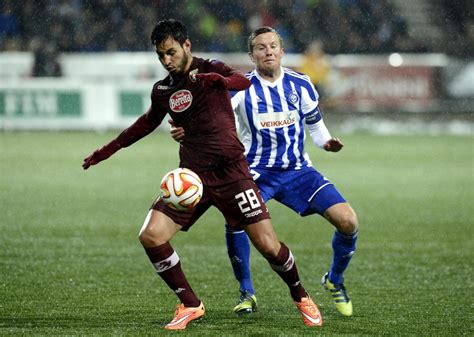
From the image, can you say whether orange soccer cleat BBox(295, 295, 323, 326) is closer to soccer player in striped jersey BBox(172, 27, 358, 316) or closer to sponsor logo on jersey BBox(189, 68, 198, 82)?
soccer player in striped jersey BBox(172, 27, 358, 316)

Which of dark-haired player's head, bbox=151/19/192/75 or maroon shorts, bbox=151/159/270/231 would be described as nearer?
dark-haired player's head, bbox=151/19/192/75

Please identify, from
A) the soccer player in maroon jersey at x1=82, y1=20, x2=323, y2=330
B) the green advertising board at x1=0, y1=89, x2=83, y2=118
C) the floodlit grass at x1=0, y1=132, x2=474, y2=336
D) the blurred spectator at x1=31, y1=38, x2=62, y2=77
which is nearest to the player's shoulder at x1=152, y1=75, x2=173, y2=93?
the soccer player in maroon jersey at x1=82, y1=20, x2=323, y2=330

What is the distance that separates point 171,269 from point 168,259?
79 millimetres

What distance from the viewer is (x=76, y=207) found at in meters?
12.9

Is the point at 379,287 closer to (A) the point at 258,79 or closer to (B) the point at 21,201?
(A) the point at 258,79

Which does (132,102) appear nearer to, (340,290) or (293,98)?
(293,98)

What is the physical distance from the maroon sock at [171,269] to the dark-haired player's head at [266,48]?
1.51 meters

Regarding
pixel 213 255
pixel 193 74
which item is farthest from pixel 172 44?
pixel 213 255

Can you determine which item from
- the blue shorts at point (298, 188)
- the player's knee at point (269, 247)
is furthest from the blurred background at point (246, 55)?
the player's knee at point (269, 247)

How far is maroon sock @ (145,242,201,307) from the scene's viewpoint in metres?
6.17

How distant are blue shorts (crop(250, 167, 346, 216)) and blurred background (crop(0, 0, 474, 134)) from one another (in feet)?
54.4

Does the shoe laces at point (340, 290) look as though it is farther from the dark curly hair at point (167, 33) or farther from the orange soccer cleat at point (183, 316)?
the dark curly hair at point (167, 33)

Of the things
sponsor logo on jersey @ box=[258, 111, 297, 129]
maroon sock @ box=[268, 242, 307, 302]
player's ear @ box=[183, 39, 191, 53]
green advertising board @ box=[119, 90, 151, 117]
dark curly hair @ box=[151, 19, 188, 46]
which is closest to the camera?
dark curly hair @ box=[151, 19, 188, 46]

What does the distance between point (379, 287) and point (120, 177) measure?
29.8ft
